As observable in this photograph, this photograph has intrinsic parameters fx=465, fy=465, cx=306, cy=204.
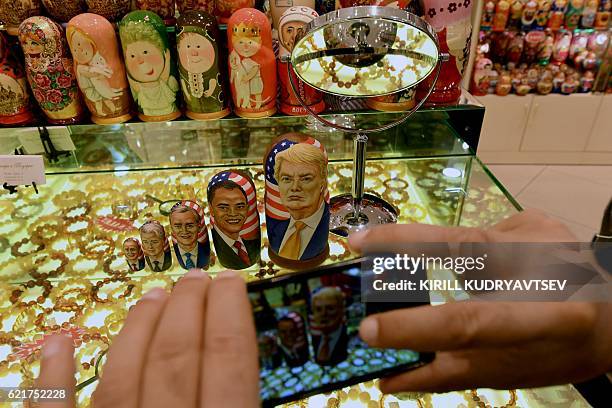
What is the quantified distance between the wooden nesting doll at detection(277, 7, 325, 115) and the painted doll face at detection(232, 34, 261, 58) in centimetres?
7

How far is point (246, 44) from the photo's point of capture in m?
1.20

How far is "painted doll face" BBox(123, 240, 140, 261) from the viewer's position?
3.69 ft

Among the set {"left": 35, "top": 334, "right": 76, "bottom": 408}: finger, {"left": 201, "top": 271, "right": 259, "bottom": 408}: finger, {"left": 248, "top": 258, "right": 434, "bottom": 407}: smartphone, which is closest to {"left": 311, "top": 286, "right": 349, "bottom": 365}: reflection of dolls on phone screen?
{"left": 248, "top": 258, "right": 434, "bottom": 407}: smartphone

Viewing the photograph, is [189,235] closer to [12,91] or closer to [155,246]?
[155,246]

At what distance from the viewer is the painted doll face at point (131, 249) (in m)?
1.12

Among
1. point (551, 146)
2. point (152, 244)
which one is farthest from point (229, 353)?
point (551, 146)

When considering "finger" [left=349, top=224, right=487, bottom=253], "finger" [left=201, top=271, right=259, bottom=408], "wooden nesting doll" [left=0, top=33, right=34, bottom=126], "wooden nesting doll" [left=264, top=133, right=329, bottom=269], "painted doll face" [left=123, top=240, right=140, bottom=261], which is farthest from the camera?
"wooden nesting doll" [left=0, top=33, right=34, bottom=126]

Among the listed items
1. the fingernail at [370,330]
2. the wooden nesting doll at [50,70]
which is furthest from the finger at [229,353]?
the wooden nesting doll at [50,70]

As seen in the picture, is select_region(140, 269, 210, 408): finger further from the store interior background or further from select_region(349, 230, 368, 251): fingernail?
the store interior background

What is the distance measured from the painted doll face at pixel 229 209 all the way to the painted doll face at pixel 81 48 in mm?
525

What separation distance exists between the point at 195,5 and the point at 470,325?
1.16 m

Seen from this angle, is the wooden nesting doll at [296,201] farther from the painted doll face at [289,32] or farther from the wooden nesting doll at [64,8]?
the wooden nesting doll at [64,8]

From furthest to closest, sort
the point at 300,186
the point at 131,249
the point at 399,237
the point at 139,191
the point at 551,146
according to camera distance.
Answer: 1. the point at 551,146
2. the point at 139,191
3. the point at 131,249
4. the point at 300,186
5. the point at 399,237

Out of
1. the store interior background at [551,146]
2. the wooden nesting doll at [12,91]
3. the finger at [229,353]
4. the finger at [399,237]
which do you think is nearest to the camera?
the finger at [229,353]
